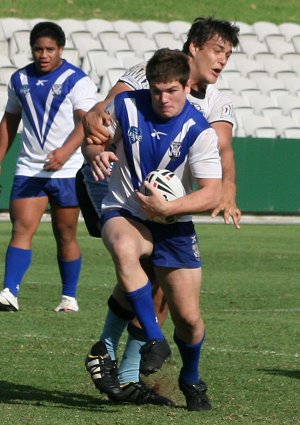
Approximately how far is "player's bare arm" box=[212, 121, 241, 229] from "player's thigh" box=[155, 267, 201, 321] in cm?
52

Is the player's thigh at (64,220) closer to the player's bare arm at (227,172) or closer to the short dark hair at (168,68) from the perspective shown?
the player's bare arm at (227,172)

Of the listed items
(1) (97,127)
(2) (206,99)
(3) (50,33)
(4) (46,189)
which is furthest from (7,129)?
(1) (97,127)

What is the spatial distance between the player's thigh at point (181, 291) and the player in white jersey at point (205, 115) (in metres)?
0.44

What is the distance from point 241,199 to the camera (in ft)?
72.0

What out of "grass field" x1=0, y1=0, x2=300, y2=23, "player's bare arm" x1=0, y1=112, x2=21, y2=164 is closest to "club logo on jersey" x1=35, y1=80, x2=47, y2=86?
"player's bare arm" x1=0, y1=112, x2=21, y2=164

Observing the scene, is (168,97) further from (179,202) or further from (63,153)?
(63,153)

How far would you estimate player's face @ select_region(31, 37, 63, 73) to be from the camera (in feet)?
31.1

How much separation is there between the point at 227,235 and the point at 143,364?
43.1 ft

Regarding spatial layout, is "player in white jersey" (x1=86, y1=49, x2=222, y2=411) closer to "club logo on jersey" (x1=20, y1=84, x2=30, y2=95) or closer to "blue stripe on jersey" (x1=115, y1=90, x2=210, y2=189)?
"blue stripe on jersey" (x1=115, y1=90, x2=210, y2=189)

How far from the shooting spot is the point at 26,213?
9.60 m

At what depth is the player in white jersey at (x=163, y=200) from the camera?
5879 mm

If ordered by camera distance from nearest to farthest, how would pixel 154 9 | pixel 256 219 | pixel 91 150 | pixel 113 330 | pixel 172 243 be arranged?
pixel 172 243 → pixel 91 150 → pixel 113 330 → pixel 256 219 → pixel 154 9

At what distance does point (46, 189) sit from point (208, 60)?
3283 millimetres

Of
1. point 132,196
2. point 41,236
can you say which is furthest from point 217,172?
point 41,236
